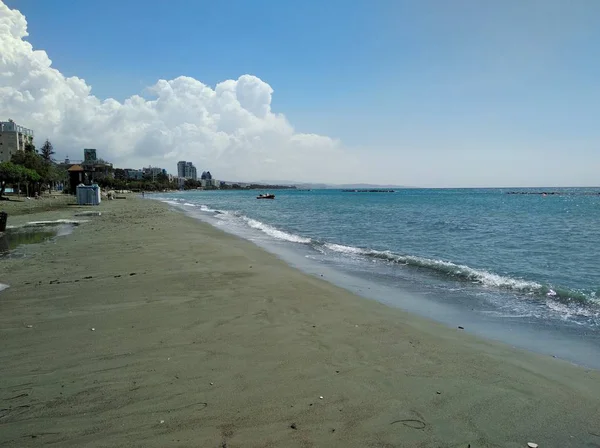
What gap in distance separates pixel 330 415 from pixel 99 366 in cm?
305

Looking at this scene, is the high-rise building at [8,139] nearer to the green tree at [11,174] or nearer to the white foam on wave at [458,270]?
the green tree at [11,174]

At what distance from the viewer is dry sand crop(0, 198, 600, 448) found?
3801 mm

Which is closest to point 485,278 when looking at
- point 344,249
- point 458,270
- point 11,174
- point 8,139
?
point 458,270

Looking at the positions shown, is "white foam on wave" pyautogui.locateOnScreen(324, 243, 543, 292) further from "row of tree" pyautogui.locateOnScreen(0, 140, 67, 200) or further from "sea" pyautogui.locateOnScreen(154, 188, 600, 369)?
"row of tree" pyautogui.locateOnScreen(0, 140, 67, 200)

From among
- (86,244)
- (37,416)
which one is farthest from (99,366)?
(86,244)

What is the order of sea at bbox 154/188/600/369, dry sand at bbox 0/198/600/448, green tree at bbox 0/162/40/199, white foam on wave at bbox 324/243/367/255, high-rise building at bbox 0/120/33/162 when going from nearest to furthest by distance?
dry sand at bbox 0/198/600/448 < sea at bbox 154/188/600/369 < white foam on wave at bbox 324/243/367/255 < green tree at bbox 0/162/40/199 < high-rise building at bbox 0/120/33/162

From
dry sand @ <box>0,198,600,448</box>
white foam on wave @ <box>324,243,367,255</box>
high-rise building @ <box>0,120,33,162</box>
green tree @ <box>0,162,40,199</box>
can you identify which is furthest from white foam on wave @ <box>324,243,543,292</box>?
high-rise building @ <box>0,120,33,162</box>

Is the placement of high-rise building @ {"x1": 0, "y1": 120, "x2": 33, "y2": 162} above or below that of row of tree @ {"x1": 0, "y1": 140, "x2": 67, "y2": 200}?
above

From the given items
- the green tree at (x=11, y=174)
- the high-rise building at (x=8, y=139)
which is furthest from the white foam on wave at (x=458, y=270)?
the high-rise building at (x=8, y=139)

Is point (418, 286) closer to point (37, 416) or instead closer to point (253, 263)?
point (253, 263)

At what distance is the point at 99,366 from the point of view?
514cm

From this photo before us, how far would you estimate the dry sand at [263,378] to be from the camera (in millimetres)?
3801

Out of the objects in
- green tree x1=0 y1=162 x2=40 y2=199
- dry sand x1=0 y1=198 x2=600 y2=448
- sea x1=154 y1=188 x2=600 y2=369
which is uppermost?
green tree x1=0 y1=162 x2=40 y2=199

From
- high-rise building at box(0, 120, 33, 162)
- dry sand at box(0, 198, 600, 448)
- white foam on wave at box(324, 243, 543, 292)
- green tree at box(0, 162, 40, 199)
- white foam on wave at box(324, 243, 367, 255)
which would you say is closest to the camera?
dry sand at box(0, 198, 600, 448)
